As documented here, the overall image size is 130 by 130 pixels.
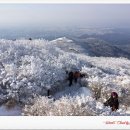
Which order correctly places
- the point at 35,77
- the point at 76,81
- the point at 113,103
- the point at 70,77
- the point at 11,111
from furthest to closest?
the point at 70,77 < the point at 76,81 < the point at 35,77 < the point at 113,103 < the point at 11,111

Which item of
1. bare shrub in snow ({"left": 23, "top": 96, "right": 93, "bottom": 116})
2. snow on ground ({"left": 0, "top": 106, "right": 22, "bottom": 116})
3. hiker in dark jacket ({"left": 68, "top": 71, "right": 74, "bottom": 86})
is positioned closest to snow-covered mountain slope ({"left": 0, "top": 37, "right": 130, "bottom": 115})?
hiker in dark jacket ({"left": 68, "top": 71, "right": 74, "bottom": 86})

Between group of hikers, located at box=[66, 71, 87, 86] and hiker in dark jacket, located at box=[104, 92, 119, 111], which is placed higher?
group of hikers, located at box=[66, 71, 87, 86]

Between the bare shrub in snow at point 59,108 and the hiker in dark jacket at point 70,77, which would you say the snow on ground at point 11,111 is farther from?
the hiker in dark jacket at point 70,77

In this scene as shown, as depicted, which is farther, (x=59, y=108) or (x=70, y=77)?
(x=70, y=77)

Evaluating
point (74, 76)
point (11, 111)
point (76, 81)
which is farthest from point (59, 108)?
point (74, 76)

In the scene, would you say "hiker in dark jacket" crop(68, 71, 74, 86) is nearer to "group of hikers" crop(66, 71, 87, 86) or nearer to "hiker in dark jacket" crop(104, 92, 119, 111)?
"group of hikers" crop(66, 71, 87, 86)

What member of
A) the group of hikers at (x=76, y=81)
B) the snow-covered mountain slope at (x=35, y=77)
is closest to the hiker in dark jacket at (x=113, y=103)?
the group of hikers at (x=76, y=81)

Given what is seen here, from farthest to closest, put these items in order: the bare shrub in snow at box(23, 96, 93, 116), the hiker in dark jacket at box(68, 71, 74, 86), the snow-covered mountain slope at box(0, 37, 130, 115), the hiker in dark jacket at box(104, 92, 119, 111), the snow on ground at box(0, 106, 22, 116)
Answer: the hiker in dark jacket at box(68, 71, 74, 86) < the snow-covered mountain slope at box(0, 37, 130, 115) < the hiker in dark jacket at box(104, 92, 119, 111) < the snow on ground at box(0, 106, 22, 116) < the bare shrub in snow at box(23, 96, 93, 116)

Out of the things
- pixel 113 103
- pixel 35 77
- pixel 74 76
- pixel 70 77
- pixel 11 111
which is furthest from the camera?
pixel 74 76

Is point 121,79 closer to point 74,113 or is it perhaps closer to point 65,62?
point 65,62

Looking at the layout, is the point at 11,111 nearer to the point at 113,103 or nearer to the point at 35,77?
the point at 35,77

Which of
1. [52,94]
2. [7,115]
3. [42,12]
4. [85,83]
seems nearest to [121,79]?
[85,83]
